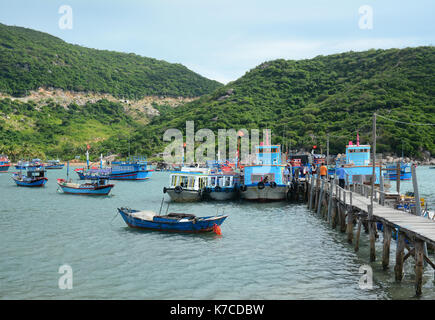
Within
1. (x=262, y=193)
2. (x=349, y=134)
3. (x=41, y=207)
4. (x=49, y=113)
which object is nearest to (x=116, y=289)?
(x=262, y=193)

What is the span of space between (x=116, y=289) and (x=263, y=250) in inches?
340

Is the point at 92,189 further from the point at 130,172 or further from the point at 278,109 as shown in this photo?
the point at 278,109

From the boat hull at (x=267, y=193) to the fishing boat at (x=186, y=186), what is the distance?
16.3 feet

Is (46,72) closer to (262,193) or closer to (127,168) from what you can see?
(127,168)

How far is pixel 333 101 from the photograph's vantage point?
409 ft

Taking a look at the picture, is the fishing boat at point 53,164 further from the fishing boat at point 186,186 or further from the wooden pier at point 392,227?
the wooden pier at point 392,227

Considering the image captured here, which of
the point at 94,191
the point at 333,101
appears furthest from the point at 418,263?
the point at 333,101

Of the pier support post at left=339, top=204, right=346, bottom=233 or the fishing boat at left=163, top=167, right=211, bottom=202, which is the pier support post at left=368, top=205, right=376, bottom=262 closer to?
the pier support post at left=339, top=204, right=346, bottom=233

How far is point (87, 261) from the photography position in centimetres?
2072

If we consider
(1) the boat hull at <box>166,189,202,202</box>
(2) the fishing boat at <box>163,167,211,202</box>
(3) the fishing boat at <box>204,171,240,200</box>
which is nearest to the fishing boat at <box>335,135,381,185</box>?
(3) the fishing boat at <box>204,171,240,200</box>

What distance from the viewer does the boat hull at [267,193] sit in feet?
136

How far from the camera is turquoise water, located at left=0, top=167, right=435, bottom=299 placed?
16344mm

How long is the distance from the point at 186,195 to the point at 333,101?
92.2 metres
